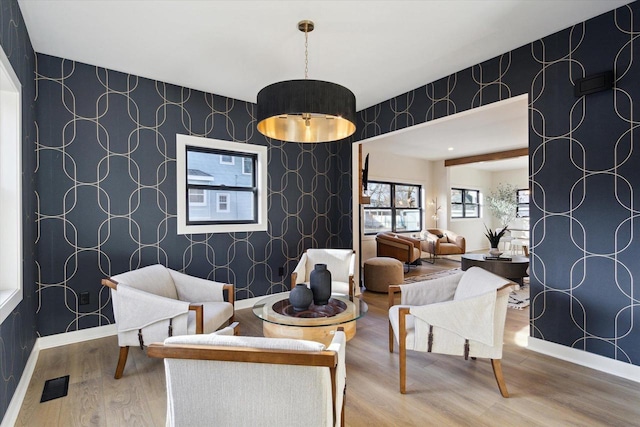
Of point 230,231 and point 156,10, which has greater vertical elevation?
point 156,10

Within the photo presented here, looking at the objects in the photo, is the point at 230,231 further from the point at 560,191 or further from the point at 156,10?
the point at 560,191

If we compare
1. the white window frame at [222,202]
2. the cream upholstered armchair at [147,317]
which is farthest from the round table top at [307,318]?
the white window frame at [222,202]

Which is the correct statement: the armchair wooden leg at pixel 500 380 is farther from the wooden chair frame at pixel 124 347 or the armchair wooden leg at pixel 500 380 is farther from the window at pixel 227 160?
the window at pixel 227 160

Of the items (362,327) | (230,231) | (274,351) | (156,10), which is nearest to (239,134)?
(230,231)

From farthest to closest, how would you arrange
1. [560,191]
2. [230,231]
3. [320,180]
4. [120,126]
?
[320,180], [230,231], [120,126], [560,191]

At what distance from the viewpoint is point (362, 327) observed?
10.8 ft

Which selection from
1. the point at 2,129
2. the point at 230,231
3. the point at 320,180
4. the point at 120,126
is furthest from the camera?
the point at 320,180

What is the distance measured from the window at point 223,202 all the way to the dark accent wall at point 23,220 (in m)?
1.79

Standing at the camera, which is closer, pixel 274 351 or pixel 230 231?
pixel 274 351

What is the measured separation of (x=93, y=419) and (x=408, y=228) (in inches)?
293

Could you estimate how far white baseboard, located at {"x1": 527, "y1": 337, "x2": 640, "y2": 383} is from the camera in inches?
89.4

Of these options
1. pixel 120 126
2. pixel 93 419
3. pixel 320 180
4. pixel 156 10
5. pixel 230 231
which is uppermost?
pixel 156 10

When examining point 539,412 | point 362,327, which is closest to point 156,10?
point 362,327

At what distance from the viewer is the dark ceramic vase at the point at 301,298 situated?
236 centimetres
